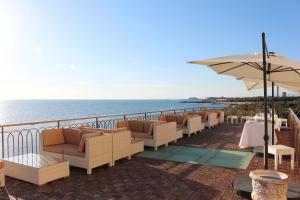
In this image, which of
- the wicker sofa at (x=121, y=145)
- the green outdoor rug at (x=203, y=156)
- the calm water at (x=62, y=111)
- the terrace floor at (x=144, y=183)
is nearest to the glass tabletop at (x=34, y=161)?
the terrace floor at (x=144, y=183)

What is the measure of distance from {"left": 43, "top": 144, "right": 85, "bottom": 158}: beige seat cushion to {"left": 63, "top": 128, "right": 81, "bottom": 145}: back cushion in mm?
147

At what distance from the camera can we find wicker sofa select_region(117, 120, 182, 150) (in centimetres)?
752

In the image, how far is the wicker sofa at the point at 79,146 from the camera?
206 inches

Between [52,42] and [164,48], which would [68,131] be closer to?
[52,42]

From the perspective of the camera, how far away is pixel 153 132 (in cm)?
757

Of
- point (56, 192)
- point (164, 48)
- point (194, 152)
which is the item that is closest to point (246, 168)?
point (194, 152)

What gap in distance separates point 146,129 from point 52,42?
8398 mm

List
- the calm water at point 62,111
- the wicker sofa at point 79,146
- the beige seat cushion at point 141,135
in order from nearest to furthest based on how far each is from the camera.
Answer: the wicker sofa at point 79,146, the beige seat cushion at point 141,135, the calm water at point 62,111

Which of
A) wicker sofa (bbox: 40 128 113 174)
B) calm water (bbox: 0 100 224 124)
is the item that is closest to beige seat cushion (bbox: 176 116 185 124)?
wicker sofa (bbox: 40 128 113 174)

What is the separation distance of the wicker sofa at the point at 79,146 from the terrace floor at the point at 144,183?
217mm

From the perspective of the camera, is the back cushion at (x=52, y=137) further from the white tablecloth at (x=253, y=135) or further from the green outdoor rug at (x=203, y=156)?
the white tablecloth at (x=253, y=135)

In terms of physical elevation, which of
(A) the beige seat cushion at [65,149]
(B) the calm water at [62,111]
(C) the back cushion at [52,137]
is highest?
(C) the back cushion at [52,137]

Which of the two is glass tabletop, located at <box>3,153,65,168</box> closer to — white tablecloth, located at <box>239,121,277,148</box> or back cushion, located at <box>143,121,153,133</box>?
back cushion, located at <box>143,121,153,133</box>

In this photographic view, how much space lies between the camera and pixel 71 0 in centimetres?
909
